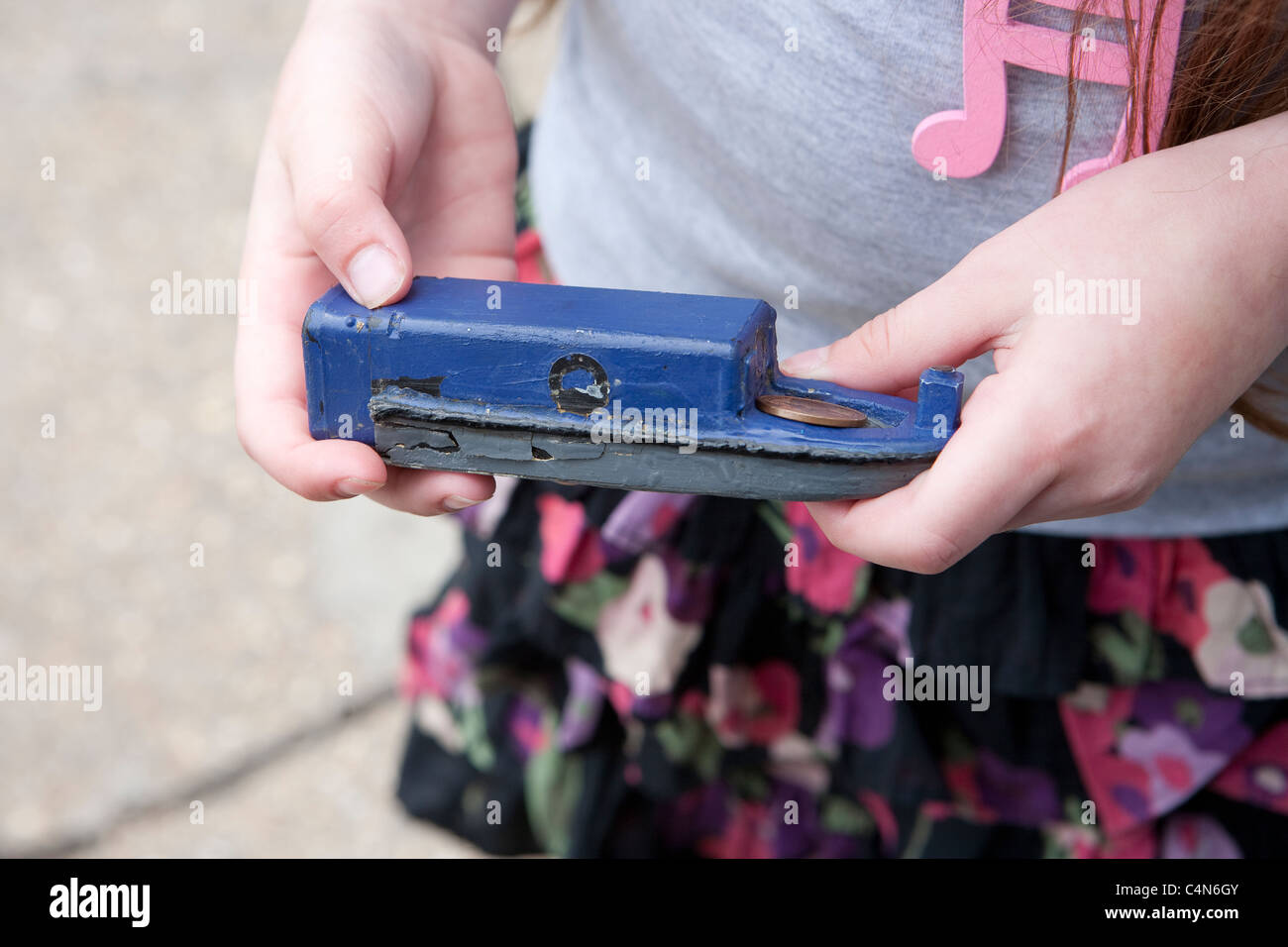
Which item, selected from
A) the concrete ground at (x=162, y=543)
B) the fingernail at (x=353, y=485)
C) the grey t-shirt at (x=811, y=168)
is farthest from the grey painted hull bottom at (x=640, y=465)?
the concrete ground at (x=162, y=543)

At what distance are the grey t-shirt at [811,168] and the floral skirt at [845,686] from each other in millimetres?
70

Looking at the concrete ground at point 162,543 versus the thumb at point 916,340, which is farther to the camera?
the concrete ground at point 162,543

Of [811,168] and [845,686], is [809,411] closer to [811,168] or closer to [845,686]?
[811,168]

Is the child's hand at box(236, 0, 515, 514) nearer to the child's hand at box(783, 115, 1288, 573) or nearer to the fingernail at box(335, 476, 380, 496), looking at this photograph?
the fingernail at box(335, 476, 380, 496)

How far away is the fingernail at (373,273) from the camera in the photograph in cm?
59

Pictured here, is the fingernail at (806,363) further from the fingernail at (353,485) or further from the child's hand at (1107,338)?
the fingernail at (353,485)

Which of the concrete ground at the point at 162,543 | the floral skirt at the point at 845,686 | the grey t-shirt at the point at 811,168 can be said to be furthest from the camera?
the concrete ground at the point at 162,543

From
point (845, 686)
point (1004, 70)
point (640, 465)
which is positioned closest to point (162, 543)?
point (845, 686)

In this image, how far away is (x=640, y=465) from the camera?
57 centimetres

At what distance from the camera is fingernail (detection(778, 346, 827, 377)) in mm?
619

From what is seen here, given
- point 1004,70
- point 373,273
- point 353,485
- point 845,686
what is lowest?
point 845,686

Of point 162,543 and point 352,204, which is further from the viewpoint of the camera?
point 162,543

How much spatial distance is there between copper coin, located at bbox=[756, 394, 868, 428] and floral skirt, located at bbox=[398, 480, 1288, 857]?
9.6 inches

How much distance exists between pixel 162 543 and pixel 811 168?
116 cm
